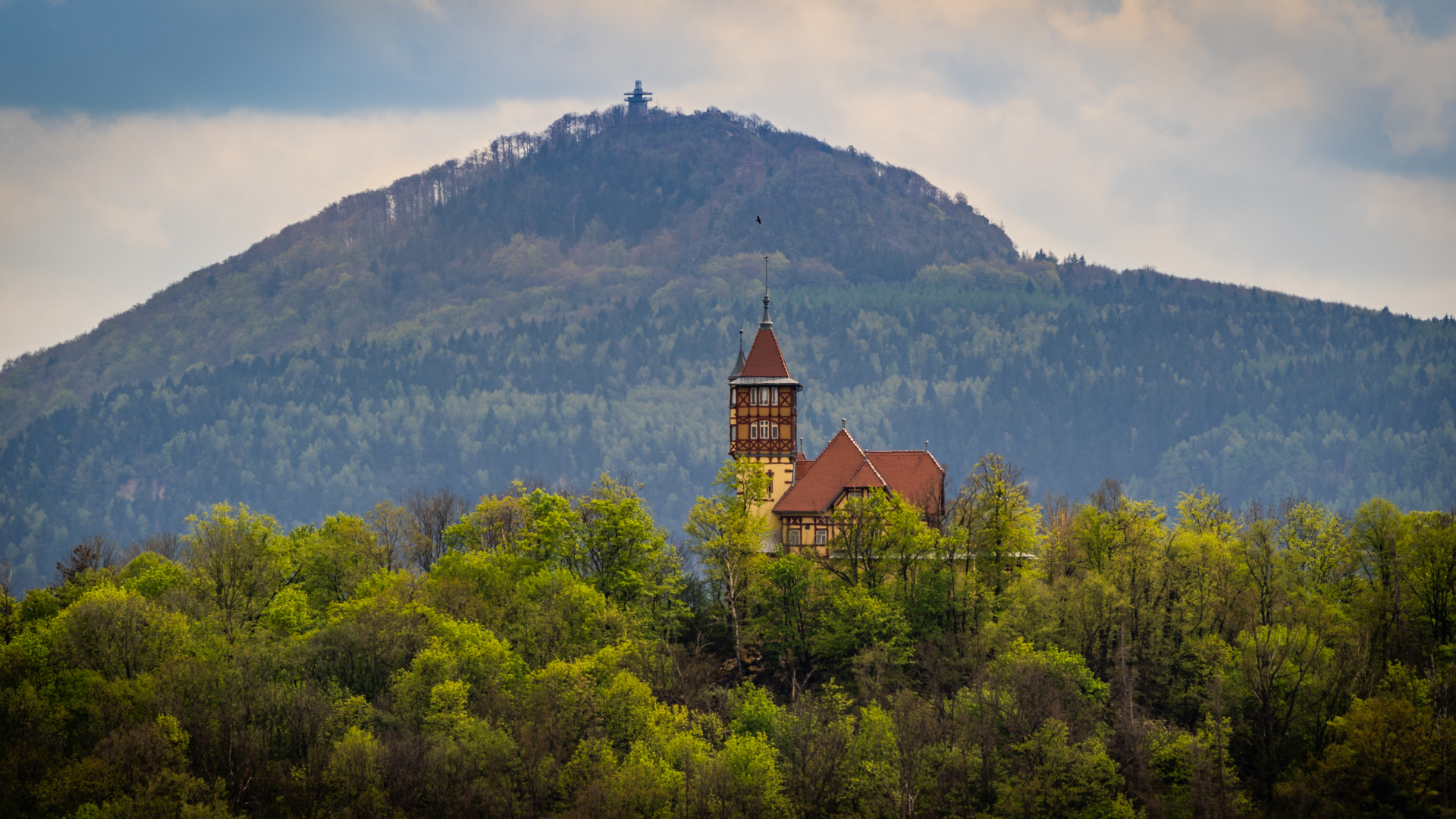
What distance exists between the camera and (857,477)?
8756 centimetres

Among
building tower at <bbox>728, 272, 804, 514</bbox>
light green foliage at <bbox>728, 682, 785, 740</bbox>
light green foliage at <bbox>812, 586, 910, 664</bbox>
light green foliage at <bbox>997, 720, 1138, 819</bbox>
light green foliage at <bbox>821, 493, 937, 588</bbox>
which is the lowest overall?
light green foliage at <bbox>997, 720, 1138, 819</bbox>

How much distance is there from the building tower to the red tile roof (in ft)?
9.27

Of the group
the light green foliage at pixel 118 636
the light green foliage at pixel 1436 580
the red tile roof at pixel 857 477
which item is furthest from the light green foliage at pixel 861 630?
the light green foliage at pixel 118 636

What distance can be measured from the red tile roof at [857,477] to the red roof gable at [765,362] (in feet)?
21.3

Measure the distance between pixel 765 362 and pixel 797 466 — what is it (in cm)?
607

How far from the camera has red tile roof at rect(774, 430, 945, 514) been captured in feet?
286

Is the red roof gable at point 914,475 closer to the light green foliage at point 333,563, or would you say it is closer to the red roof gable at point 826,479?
the red roof gable at point 826,479

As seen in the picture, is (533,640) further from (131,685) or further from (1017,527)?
(1017,527)

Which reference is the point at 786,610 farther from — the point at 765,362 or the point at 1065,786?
the point at 765,362

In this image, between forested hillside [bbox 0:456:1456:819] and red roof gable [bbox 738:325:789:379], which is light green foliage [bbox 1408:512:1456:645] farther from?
red roof gable [bbox 738:325:789:379]

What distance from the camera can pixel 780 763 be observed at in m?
72.1

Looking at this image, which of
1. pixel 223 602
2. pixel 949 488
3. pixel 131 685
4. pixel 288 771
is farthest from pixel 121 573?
pixel 949 488

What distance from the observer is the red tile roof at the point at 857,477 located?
87.3 meters

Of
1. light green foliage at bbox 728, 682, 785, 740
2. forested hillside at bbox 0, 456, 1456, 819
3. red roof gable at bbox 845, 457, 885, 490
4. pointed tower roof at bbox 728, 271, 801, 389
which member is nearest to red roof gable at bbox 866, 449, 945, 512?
red roof gable at bbox 845, 457, 885, 490
